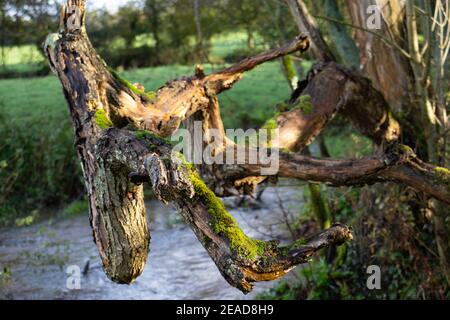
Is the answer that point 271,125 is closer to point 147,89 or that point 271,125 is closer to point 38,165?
point 38,165

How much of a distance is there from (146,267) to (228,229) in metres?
5.42

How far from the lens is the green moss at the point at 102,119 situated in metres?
3.55

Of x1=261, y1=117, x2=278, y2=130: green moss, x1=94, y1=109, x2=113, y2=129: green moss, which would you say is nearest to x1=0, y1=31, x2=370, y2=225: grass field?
x1=261, y1=117, x2=278, y2=130: green moss

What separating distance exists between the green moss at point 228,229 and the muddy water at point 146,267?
3396 millimetres

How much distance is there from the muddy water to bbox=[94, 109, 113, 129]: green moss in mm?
3116

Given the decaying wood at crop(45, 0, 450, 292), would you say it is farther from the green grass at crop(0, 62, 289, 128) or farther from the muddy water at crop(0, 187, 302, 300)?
the green grass at crop(0, 62, 289, 128)

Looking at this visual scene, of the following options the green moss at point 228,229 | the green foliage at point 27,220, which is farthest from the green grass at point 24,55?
the green moss at point 228,229

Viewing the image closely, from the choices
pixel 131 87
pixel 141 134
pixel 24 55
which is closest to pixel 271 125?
pixel 131 87

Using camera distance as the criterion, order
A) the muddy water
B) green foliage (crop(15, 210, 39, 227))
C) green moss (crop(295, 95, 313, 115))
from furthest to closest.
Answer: green foliage (crop(15, 210, 39, 227)) < the muddy water < green moss (crop(295, 95, 313, 115))

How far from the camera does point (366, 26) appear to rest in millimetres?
6254

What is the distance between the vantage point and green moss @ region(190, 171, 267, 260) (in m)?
2.91

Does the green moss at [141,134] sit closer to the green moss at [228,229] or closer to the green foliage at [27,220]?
A: the green moss at [228,229]

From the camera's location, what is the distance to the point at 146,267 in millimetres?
8266

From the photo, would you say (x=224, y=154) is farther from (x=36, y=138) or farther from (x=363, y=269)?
(x=36, y=138)
